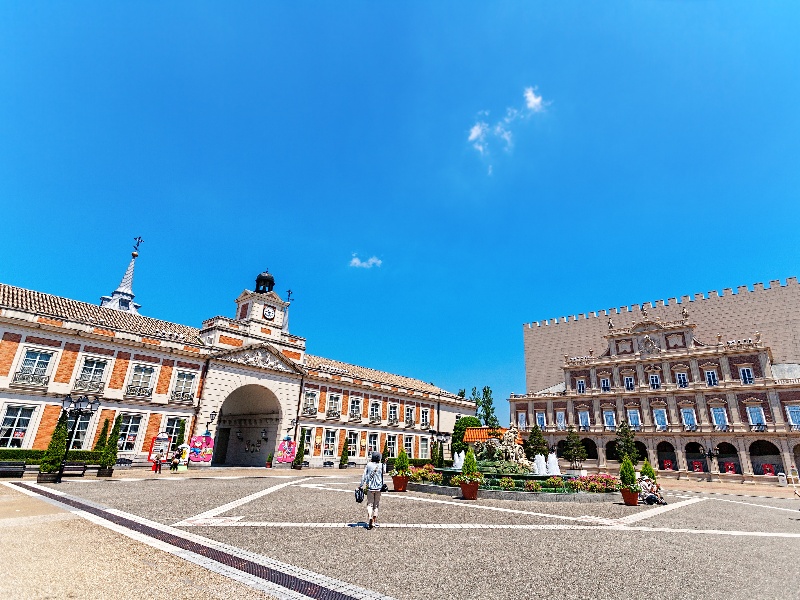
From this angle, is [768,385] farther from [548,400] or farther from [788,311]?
[548,400]

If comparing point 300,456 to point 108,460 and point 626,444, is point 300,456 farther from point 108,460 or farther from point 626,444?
point 626,444

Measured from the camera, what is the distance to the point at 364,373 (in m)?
52.0

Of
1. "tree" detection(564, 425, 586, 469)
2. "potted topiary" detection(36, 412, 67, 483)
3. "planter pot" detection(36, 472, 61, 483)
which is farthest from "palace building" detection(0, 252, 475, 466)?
"tree" detection(564, 425, 586, 469)

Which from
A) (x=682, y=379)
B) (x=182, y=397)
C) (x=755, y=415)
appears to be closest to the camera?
(x=182, y=397)

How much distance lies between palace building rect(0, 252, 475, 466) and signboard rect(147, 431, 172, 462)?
0.49 m

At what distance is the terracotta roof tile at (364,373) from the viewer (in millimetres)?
44178

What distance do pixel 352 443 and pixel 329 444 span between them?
2.82m

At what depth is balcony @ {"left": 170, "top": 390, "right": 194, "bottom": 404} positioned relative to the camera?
3224 cm

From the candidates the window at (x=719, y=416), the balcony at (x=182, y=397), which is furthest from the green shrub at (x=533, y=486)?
the window at (x=719, y=416)

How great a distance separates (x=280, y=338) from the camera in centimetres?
4184

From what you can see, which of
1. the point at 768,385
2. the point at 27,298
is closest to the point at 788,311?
the point at 768,385

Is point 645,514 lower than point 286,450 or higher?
lower

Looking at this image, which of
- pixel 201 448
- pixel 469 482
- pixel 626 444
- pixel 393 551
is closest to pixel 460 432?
pixel 626 444

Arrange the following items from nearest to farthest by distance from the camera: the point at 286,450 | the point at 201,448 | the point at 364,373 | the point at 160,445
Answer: the point at 160,445
the point at 201,448
the point at 286,450
the point at 364,373
